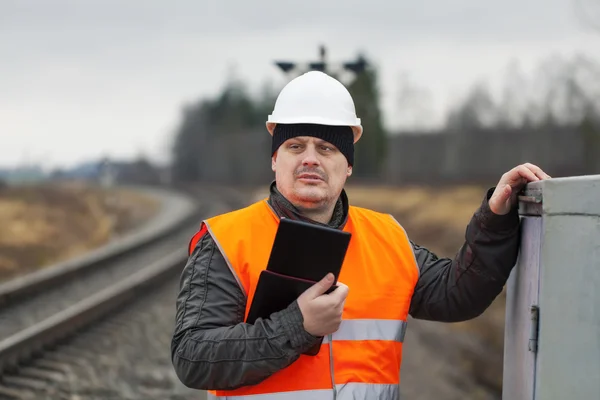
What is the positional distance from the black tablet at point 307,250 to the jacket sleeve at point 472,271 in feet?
2.12

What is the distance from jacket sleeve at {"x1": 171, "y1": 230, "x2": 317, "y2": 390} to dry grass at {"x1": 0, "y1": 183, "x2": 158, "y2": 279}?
1336 centimetres

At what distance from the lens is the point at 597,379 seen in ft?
7.04

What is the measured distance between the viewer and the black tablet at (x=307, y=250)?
239 centimetres

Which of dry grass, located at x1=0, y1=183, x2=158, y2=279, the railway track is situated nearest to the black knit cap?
the railway track

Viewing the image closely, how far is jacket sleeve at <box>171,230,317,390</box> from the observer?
97.0 inches

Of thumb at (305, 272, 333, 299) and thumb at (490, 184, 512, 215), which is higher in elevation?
thumb at (490, 184, 512, 215)

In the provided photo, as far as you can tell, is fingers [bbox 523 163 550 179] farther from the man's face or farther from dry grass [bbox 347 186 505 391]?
dry grass [bbox 347 186 505 391]

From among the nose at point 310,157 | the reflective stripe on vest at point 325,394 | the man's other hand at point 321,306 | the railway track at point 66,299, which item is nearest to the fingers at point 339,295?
the man's other hand at point 321,306

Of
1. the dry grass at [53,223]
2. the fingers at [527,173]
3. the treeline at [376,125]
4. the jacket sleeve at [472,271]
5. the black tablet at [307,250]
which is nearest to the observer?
the black tablet at [307,250]

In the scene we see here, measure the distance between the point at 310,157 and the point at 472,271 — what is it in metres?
0.76

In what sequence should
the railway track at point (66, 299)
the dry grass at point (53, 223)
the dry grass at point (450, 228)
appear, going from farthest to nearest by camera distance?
the dry grass at point (53, 223) < the dry grass at point (450, 228) < the railway track at point (66, 299)

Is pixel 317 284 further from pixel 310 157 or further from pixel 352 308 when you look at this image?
pixel 310 157

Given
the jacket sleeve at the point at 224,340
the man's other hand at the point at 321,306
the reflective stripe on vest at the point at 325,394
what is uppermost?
the man's other hand at the point at 321,306

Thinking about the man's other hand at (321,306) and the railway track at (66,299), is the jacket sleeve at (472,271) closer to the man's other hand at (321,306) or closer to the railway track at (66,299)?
the man's other hand at (321,306)
